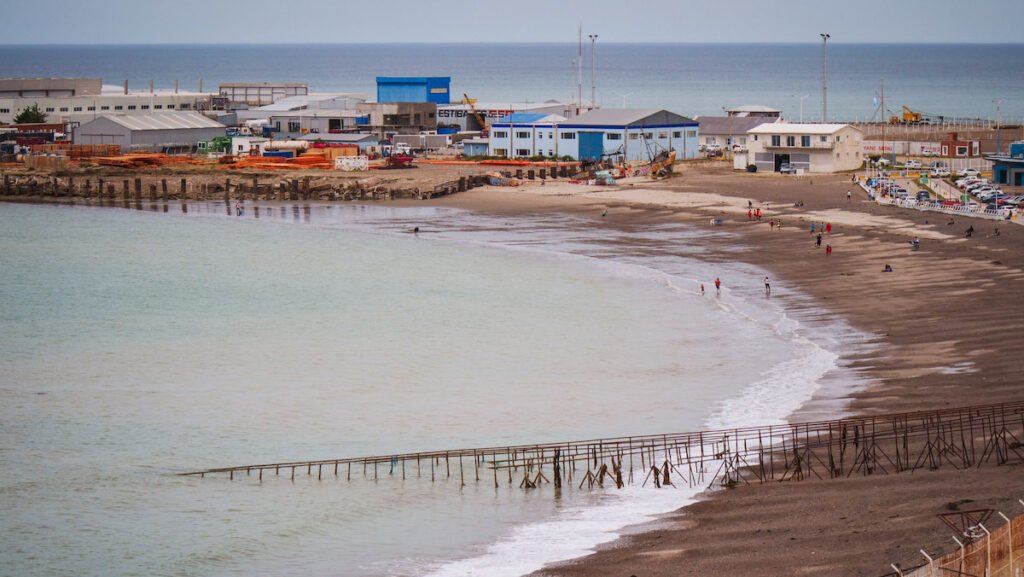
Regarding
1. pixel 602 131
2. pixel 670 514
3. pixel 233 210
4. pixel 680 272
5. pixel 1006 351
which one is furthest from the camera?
pixel 602 131

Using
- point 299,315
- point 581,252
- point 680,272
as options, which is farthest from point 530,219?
point 299,315

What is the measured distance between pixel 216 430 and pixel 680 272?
989 inches

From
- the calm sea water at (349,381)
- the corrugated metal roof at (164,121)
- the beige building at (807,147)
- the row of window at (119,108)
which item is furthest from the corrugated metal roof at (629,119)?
the row of window at (119,108)

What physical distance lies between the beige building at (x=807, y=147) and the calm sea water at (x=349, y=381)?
71.6ft

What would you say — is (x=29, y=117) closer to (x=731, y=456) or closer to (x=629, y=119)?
(x=629, y=119)

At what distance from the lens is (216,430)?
106 feet

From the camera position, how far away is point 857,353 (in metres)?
36.7

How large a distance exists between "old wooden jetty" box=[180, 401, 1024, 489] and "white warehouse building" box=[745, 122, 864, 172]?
5607 cm

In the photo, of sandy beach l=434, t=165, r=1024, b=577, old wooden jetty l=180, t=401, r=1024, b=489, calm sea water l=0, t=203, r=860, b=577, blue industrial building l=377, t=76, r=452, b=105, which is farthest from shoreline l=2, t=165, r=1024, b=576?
blue industrial building l=377, t=76, r=452, b=105

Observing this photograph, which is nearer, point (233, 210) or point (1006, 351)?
point (1006, 351)

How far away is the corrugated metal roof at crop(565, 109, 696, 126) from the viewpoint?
93481mm

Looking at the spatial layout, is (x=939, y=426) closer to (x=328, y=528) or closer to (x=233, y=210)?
(x=328, y=528)

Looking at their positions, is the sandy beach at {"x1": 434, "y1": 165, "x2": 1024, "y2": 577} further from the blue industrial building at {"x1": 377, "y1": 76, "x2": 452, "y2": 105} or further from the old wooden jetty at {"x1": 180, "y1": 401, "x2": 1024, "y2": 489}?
the blue industrial building at {"x1": 377, "y1": 76, "x2": 452, "y2": 105}

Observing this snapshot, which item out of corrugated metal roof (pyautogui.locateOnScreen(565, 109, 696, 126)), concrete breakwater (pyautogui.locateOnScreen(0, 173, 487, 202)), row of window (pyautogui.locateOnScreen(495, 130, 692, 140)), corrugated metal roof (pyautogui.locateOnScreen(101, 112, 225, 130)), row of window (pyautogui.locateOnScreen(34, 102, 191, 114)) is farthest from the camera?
row of window (pyautogui.locateOnScreen(34, 102, 191, 114))
